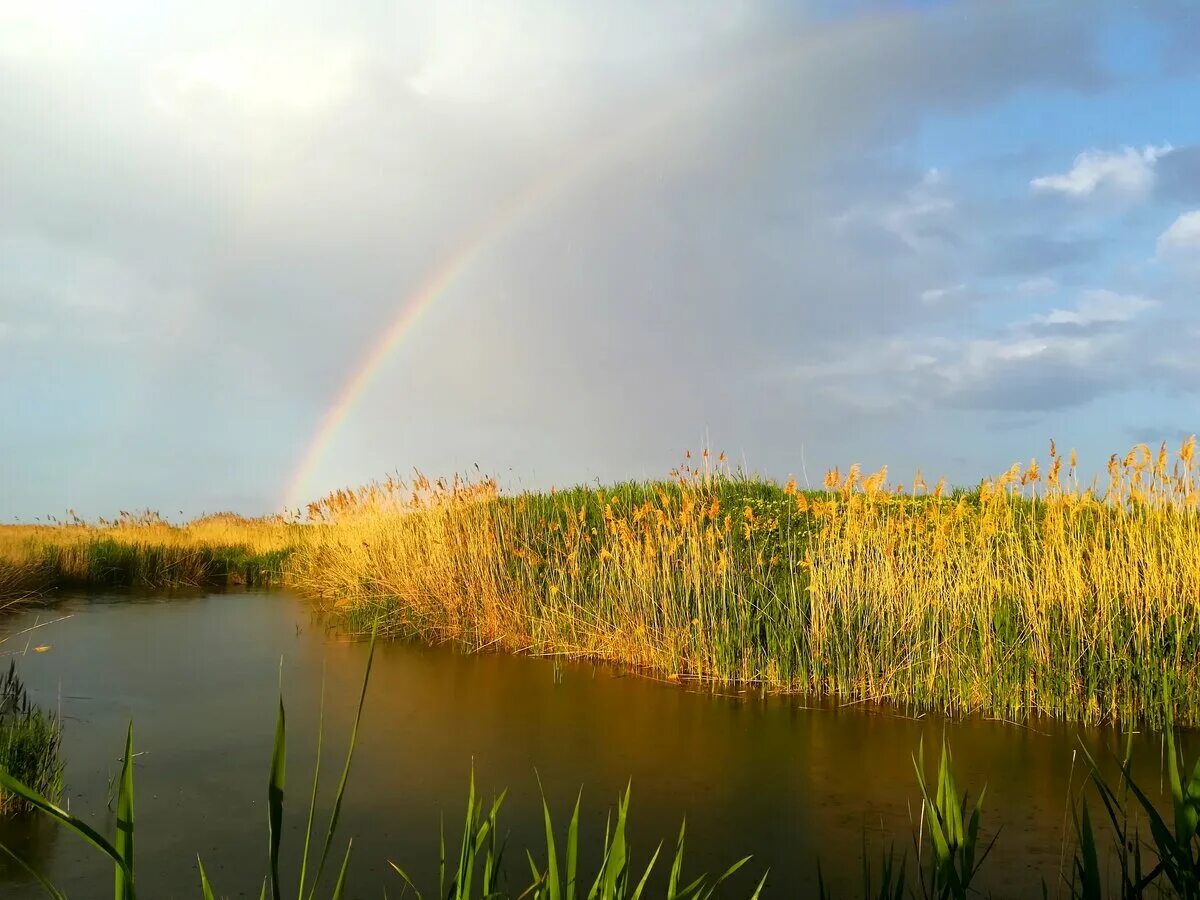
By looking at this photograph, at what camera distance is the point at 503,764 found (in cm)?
423

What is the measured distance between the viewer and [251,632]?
27.2 ft

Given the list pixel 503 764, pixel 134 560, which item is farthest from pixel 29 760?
pixel 134 560

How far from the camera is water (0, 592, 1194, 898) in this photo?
3.14 metres

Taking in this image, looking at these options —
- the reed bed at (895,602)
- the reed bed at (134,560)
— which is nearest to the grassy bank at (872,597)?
the reed bed at (895,602)

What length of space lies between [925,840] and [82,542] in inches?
512

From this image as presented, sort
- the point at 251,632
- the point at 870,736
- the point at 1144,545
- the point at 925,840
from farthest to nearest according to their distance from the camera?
the point at 251,632 < the point at 1144,545 < the point at 870,736 < the point at 925,840

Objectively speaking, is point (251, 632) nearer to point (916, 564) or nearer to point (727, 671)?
point (727, 671)

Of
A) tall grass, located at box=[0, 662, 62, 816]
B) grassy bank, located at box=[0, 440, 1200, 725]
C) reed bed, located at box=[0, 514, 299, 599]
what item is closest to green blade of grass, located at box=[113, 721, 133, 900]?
tall grass, located at box=[0, 662, 62, 816]

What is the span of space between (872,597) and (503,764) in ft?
9.56

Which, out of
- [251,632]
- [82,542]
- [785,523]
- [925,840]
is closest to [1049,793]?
[925,840]

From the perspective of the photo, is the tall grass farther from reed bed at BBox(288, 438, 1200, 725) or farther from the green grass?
reed bed at BBox(288, 438, 1200, 725)

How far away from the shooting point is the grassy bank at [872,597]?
5215mm

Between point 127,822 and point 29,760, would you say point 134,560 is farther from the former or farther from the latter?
point 127,822

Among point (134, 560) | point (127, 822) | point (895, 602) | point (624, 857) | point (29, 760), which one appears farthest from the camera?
point (134, 560)
